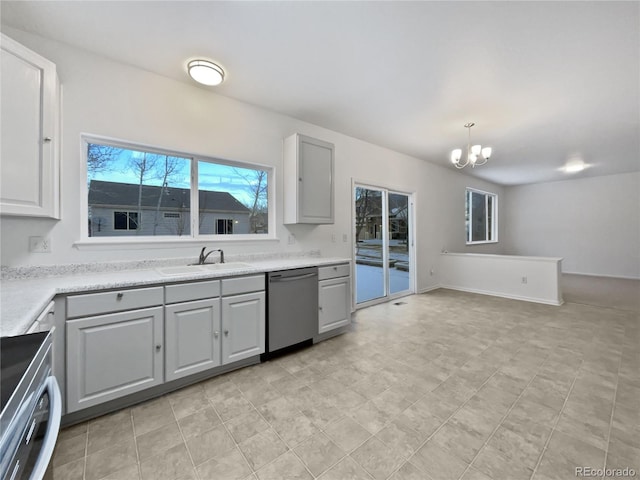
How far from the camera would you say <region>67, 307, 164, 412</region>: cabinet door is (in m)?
1.66

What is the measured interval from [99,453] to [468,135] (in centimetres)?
496

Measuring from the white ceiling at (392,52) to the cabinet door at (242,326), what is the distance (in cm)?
202

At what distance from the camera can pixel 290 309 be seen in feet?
8.71

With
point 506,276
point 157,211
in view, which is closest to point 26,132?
point 157,211

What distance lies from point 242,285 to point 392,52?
→ 7.47ft

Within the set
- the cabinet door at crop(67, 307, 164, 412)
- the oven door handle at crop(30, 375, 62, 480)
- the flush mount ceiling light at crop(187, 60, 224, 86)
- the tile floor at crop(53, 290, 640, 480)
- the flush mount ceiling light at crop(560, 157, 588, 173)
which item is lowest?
the tile floor at crop(53, 290, 640, 480)

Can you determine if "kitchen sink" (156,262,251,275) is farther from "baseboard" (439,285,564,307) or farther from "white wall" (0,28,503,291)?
"baseboard" (439,285,564,307)

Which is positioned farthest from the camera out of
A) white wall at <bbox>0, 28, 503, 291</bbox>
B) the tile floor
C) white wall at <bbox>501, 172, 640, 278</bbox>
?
white wall at <bbox>501, 172, 640, 278</bbox>

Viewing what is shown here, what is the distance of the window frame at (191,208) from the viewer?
2160mm

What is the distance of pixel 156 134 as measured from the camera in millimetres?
2451

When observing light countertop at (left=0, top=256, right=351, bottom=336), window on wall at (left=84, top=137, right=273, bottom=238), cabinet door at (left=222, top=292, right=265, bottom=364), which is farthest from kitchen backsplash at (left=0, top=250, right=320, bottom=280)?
cabinet door at (left=222, top=292, right=265, bottom=364)

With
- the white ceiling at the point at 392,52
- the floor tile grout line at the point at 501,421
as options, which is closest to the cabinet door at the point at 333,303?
the floor tile grout line at the point at 501,421

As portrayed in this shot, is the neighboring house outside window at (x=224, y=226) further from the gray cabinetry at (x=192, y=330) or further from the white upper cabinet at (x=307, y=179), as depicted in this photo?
the gray cabinetry at (x=192, y=330)

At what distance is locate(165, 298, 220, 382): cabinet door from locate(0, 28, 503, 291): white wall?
73 centimetres
